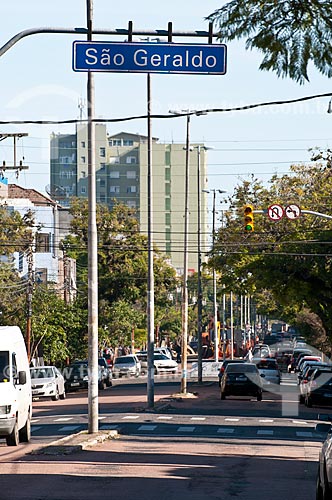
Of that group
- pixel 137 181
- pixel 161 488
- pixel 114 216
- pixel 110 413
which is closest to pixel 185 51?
pixel 161 488

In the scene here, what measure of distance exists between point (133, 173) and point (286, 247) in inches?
4741

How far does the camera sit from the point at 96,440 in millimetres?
25562

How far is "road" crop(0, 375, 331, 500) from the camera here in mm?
17281

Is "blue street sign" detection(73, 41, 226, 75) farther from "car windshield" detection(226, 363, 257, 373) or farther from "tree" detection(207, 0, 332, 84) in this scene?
"car windshield" detection(226, 363, 257, 373)

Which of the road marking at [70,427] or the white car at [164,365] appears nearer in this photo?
the road marking at [70,427]

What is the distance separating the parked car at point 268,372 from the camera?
5575cm

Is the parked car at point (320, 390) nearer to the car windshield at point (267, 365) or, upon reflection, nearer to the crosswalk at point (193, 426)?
the crosswalk at point (193, 426)

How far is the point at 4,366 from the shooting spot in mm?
24734

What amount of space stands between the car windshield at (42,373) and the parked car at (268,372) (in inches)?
437

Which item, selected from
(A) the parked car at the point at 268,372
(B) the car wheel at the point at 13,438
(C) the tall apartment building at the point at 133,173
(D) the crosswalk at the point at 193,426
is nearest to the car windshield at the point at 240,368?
(A) the parked car at the point at 268,372

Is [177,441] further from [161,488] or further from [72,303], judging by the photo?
[72,303]

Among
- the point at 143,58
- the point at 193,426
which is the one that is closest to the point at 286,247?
the point at 193,426

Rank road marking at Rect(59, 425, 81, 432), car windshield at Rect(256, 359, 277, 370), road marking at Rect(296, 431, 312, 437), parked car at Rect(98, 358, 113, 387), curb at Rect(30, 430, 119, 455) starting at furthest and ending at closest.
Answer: parked car at Rect(98, 358, 113, 387), car windshield at Rect(256, 359, 277, 370), road marking at Rect(59, 425, 81, 432), road marking at Rect(296, 431, 312, 437), curb at Rect(30, 430, 119, 455)

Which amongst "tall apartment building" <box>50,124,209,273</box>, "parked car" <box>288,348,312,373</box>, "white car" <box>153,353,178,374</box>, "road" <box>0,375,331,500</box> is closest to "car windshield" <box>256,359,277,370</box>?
"road" <box>0,375,331,500</box>
